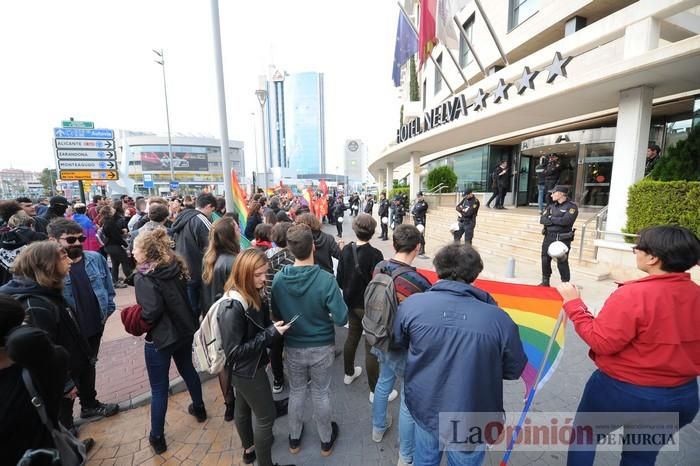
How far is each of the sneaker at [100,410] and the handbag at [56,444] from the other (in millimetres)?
1895

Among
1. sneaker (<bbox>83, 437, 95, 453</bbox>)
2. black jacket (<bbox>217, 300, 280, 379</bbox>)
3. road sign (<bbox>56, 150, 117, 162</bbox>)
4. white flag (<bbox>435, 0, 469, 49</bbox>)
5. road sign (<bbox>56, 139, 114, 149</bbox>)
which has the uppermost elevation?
white flag (<bbox>435, 0, 469, 49</bbox>)

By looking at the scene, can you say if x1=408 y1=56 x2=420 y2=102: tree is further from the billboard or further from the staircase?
the billboard

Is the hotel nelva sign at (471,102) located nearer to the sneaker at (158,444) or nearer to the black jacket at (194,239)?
the black jacket at (194,239)

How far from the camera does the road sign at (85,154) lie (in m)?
9.29

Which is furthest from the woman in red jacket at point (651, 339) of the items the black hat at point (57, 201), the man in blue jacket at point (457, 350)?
the black hat at point (57, 201)

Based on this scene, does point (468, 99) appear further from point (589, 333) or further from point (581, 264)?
point (589, 333)

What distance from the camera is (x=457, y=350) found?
5.20ft

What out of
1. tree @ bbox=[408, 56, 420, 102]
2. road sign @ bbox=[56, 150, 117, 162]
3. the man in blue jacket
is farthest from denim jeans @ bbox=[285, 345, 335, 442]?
tree @ bbox=[408, 56, 420, 102]

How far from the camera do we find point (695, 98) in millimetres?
9555

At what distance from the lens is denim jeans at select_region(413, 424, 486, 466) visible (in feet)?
5.83

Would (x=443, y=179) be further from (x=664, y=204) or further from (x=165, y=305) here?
(x=165, y=305)

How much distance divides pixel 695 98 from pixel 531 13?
8.37 meters

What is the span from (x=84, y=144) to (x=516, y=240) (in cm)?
1391

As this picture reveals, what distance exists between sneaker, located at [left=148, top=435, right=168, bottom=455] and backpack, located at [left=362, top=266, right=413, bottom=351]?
2026mm
